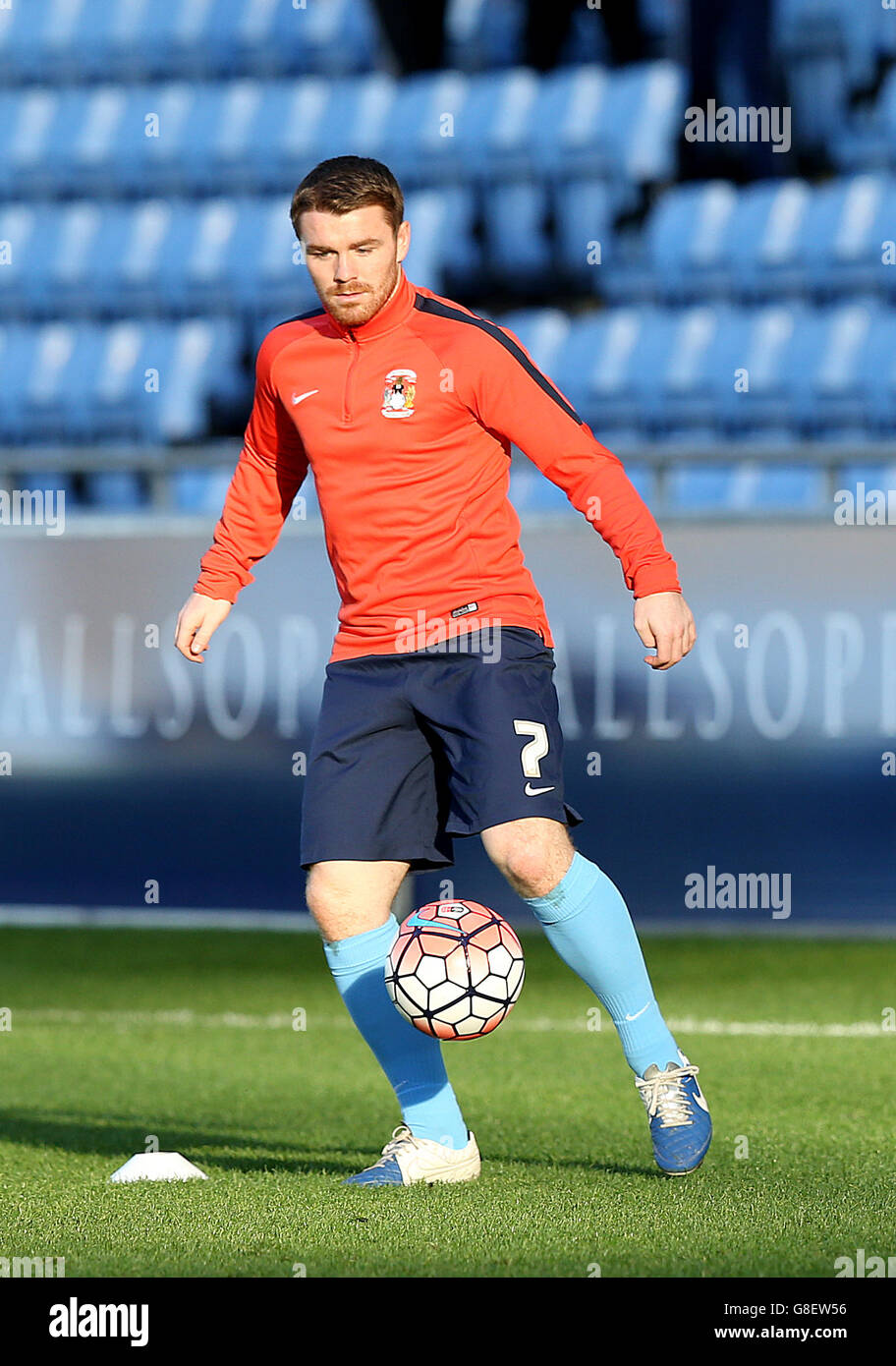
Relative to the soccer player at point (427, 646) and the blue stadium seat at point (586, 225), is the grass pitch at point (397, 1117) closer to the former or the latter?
the soccer player at point (427, 646)

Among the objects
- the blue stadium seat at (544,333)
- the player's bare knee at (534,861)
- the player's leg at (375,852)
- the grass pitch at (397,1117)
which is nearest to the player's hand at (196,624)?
the player's leg at (375,852)

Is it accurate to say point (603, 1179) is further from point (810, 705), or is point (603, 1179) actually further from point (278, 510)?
point (810, 705)

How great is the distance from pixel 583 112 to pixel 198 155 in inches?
105

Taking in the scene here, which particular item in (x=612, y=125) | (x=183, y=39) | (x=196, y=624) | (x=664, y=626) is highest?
(x=183, y=39)

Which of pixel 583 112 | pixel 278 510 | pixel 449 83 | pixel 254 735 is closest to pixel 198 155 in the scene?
pixel 449 83

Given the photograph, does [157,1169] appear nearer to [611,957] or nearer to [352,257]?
[611,957]

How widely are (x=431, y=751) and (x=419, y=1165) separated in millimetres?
766

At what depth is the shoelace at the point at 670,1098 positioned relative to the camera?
3652mm

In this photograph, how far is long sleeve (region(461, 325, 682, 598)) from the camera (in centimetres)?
354

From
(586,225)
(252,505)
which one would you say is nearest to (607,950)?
(252,505)

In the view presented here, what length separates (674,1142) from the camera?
3.66 meters

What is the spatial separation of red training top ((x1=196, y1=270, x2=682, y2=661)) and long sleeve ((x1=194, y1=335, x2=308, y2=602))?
0.17 metres

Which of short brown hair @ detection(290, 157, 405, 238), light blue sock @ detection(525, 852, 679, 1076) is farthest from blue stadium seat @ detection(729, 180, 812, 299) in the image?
light blue sock @ detection(525, 852, 679, 1076)

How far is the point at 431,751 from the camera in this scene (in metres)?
3.74
